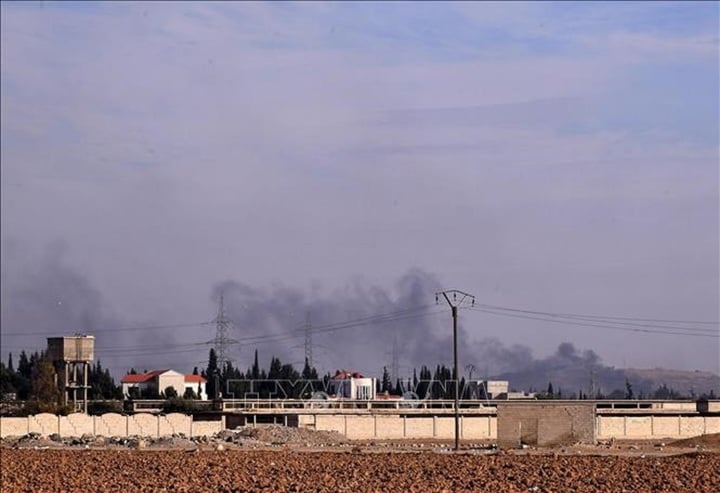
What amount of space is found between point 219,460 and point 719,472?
19.4m

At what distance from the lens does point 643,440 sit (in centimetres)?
8800

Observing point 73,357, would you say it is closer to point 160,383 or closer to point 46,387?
point 46,387

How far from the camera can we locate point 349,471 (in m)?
46.3

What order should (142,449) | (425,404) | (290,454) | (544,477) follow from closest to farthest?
(544,477), (290,454), (142,449), (425,404)

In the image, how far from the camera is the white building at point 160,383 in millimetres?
167625

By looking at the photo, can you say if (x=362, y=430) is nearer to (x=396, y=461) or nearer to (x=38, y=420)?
(x=38, y=420)

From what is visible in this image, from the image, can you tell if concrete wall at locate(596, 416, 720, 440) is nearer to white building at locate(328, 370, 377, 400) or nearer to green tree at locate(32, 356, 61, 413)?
green tree at locate(32, 356, 61, 413)

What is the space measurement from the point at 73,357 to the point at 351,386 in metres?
67.7

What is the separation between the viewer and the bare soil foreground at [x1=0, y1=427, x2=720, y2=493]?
39.0 meters

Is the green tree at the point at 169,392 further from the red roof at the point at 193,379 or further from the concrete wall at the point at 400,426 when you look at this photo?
the concrete wall at the point at 400,426

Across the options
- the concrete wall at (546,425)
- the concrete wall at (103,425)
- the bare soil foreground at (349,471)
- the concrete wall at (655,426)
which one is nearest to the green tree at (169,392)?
the concrete wall at (103,425)

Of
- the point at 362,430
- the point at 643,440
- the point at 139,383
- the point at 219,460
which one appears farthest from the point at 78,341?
the point at 139,383

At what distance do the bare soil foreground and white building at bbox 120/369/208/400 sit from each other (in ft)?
328

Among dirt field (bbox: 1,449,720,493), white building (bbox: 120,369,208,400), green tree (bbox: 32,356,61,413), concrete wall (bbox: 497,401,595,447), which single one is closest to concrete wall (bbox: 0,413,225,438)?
green tree (bbox: 32,356,61,413)
